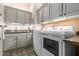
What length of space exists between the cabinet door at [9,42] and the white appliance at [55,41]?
422 millimetres

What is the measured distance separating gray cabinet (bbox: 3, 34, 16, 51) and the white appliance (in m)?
0.42

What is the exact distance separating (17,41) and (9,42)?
11 cm

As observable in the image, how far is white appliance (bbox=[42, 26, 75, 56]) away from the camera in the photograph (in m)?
1.10

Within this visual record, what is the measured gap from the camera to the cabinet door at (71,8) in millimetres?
1167

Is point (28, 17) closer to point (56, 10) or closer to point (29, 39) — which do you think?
point (29, 39)

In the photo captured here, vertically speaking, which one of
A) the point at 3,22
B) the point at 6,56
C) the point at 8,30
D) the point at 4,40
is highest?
the point at 3,22

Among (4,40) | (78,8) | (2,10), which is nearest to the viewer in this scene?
(78,8)

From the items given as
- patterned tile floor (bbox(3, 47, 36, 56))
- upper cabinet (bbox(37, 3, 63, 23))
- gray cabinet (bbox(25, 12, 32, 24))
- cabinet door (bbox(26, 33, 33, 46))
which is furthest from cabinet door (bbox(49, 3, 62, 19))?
patterned tile floor (bbox(3, 47, 36, 56))

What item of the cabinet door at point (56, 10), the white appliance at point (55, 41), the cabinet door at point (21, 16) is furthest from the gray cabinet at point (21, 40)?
the cabinet door at point (56, 10)

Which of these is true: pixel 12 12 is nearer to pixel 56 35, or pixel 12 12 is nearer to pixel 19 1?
pixel 19 1

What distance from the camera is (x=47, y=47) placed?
1.41m

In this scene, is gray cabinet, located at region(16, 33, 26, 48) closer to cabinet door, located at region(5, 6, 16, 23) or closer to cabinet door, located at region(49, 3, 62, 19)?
cabinet door, located at region(5, 6, 16, 23)

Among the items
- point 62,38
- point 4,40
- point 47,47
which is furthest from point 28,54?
point 62,38

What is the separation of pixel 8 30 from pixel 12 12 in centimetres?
24
